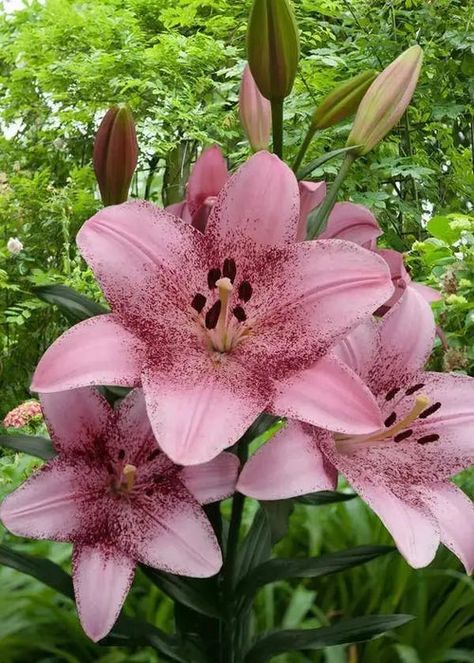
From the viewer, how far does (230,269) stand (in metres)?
0.52

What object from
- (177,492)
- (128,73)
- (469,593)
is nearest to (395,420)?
(177,492)

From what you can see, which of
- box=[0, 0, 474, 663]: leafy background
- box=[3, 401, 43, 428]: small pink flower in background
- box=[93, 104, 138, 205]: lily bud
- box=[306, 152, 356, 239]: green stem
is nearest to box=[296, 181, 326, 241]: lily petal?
box=[306, 152, 356, 239]: green stem

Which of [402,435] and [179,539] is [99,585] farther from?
[402,435]

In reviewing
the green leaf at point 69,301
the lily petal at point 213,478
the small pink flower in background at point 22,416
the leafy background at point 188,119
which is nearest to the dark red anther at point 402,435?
the lily petal at point 213,478

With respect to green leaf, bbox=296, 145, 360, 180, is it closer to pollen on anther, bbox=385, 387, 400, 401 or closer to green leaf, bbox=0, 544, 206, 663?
pollen on anther, bbox=385, 387, 400, 401

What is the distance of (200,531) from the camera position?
1.76 feet

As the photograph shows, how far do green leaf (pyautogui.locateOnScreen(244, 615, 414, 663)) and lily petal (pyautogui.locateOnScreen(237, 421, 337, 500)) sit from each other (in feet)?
0.54

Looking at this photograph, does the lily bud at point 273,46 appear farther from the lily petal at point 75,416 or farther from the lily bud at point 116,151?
the lily petal at point 75,416

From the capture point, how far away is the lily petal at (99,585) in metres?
0.53

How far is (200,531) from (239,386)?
102 millimetres

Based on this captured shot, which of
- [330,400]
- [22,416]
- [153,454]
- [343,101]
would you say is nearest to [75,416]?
[153,454]

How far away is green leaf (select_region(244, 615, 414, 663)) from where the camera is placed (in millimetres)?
609

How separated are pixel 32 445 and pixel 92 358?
0.51ft

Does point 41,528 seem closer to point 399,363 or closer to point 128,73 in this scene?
point 399,363
